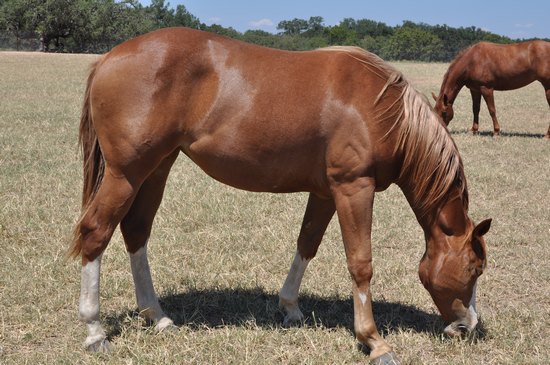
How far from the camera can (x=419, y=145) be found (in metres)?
3.26

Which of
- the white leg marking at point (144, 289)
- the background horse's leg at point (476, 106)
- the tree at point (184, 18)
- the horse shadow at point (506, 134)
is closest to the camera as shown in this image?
the white leg marking at point (144, 289)

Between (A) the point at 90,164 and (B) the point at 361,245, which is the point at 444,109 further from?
(A) the point at 90,164

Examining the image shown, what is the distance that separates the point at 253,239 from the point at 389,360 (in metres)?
2.28

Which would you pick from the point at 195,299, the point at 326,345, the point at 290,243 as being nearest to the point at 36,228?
the point at 195,299

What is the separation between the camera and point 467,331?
136 inches

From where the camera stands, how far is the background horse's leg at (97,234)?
324cm

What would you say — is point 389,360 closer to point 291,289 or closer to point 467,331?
point 467,331

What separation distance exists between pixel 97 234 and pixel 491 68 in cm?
1129

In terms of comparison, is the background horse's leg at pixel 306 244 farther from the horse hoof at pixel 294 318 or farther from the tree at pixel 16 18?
the tree at pixel 16 18

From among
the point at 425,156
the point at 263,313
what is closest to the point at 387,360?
the point at 263,313

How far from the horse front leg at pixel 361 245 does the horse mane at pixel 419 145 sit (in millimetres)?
302

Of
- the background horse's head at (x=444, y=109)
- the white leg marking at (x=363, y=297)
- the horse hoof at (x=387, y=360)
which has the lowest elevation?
the horse hoof at (x=387, y=360)

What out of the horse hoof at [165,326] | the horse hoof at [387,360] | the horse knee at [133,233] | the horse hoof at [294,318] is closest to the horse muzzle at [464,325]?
the horse hoof at [387,360]

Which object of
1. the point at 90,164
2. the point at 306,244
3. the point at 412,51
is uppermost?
the point at 412,51
